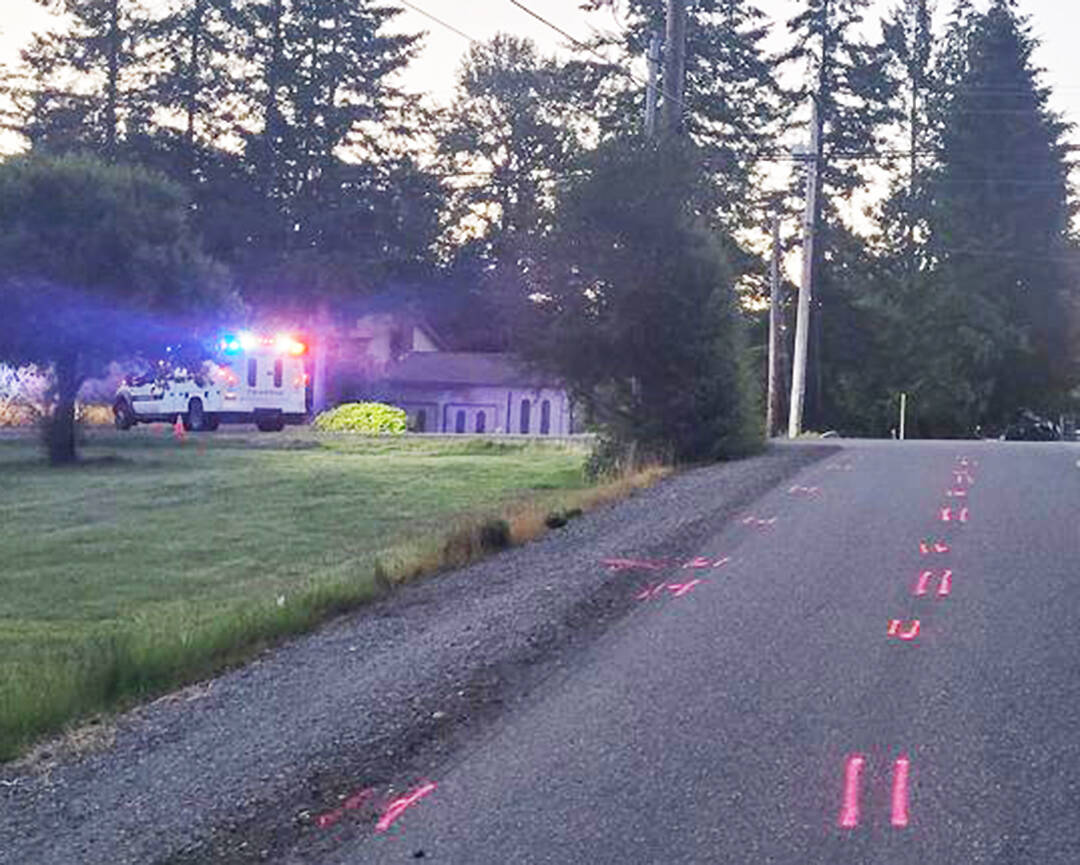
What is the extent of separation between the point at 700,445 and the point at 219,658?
15984mm

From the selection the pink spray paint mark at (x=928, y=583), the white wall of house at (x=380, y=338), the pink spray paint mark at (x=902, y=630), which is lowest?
the pink spray paint mark at (x=902, y=630)

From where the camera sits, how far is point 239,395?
5491cm

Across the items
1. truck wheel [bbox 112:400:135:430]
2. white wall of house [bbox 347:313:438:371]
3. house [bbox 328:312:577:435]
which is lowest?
truck wheel [bbox 112:400:135:430]

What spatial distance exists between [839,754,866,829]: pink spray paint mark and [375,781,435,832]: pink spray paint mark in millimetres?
1987

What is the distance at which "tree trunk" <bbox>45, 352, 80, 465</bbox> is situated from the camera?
41.5m

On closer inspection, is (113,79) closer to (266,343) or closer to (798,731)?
(266,343)

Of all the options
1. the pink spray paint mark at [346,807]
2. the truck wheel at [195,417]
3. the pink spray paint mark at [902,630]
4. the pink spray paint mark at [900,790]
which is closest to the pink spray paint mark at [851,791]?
the pink spray paint mark at [900,790]

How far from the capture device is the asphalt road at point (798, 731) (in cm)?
832

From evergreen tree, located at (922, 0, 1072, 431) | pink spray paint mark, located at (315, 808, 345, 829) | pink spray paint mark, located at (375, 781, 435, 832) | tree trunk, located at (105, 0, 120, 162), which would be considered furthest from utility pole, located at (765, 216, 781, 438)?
pink spray paint mark, located at (315, 808, 345, 829)

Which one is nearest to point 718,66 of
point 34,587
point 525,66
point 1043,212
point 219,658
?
point 1043,212

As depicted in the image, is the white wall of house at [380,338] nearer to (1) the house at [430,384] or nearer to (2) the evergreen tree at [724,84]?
(1) the house at [430,384]

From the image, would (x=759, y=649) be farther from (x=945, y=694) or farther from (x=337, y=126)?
(x=337, y=126)

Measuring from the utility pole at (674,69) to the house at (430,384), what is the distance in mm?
40258

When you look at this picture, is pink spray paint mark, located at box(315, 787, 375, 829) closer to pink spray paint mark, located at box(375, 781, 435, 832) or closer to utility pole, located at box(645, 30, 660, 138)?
pink spray paint mark, located at box(375, 781, 435, 832)
